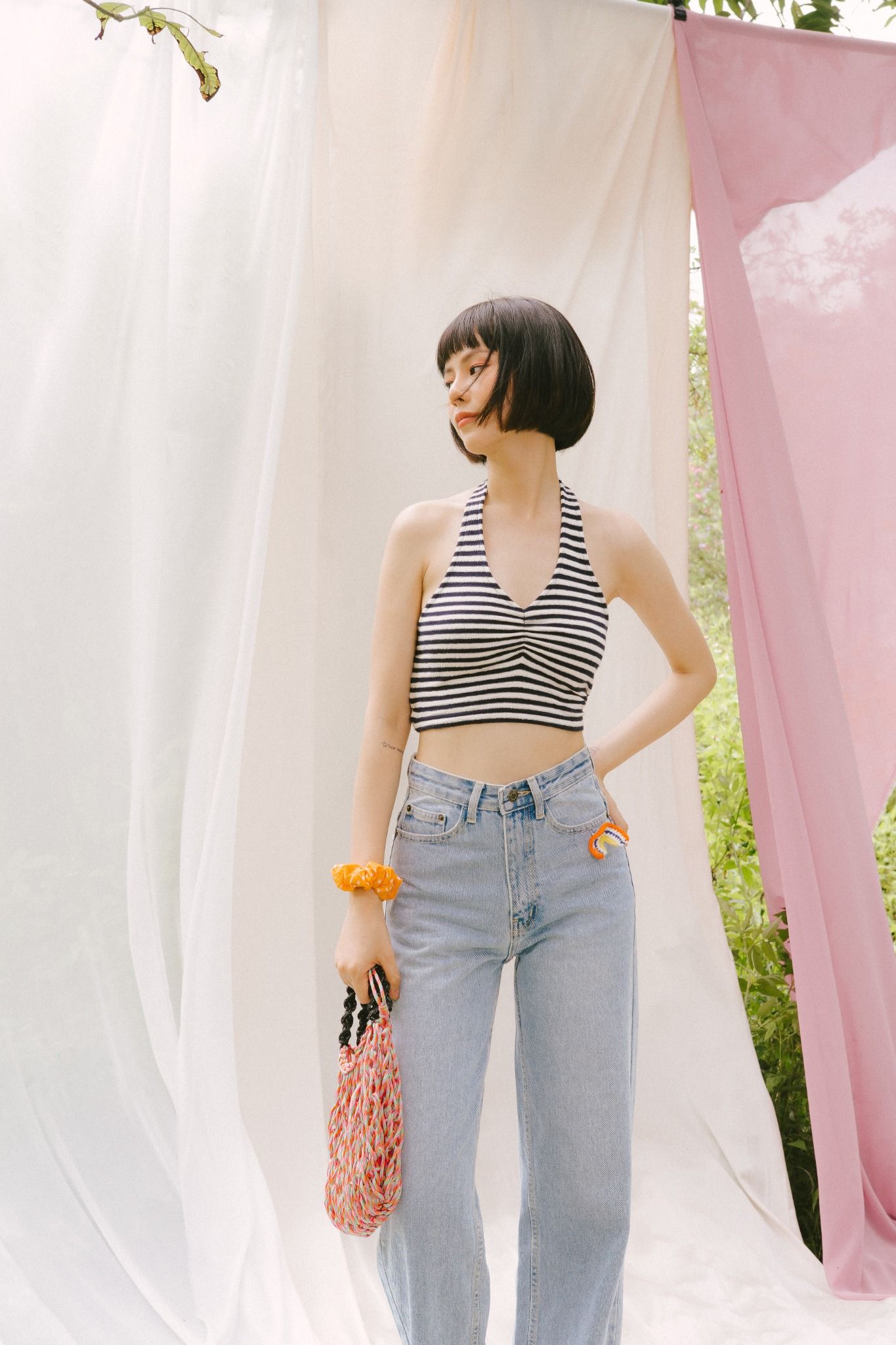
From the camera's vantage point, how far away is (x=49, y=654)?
1.98 m

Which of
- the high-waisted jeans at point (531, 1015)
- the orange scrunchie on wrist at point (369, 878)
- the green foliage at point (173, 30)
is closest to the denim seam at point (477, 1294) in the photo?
the high-waisted jeans at point (531, 1015)

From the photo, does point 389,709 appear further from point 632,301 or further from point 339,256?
point 632,301

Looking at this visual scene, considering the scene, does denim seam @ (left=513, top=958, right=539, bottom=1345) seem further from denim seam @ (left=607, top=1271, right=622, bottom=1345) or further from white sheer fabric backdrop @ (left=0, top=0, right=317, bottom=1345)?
white sheer fabric backdrop @ (left=0, top=0, right=317, bottom=1345)

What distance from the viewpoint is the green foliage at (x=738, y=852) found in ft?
8.93

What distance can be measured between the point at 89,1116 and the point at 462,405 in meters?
1.39

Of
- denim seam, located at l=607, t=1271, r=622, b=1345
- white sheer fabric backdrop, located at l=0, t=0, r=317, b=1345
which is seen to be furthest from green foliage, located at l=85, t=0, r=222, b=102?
denim seam, located at l=607, t=1271, r=622, b=1345

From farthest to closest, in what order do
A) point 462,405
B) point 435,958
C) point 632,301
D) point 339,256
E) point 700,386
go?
point 700,386 → point 632,301 → point 339,256 → point 462,405 → point 435,958

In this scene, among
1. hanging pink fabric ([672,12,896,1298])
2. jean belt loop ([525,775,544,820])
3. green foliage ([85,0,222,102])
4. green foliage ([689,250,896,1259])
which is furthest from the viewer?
green foliage ([689,250,896,1259])

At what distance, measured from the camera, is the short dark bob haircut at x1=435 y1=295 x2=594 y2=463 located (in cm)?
153

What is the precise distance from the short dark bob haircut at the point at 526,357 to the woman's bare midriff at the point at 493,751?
41cm

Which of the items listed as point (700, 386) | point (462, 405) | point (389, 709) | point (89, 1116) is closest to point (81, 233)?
point (462, 405)

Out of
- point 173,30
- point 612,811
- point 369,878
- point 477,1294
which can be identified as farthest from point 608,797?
point 173,30

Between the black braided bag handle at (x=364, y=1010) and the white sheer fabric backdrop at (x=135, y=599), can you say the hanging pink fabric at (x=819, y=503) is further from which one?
the black braided bag handle at (x=364, y=1010)

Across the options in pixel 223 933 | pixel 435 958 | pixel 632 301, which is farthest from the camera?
pixel 632 301
